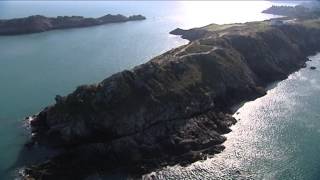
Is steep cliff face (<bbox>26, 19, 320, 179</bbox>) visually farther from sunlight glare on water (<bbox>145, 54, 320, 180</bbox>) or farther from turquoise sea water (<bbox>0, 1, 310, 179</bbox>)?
turquoise sea water (<bbox>0, 1, 310, 179</bbox>)

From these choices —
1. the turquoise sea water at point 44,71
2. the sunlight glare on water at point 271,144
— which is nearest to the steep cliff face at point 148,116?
the sunlight glare on water at point 271,144

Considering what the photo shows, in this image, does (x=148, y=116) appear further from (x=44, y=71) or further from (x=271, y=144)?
(x=44, y=71)

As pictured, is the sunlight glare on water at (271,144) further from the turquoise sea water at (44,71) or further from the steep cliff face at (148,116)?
the steep cliff face at (148,116)

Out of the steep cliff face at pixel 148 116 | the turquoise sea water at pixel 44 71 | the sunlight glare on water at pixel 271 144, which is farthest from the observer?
the turquoise sea water at pixel 44 71

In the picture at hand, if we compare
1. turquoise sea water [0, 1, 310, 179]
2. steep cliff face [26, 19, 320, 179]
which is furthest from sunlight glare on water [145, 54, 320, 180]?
steep cliff face [26, 19, 320, 179]

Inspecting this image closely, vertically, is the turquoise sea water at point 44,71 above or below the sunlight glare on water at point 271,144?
above

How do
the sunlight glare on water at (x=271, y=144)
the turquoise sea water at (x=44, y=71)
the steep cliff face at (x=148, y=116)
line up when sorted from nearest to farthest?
the sunlight glare on water at (x=271, y=144) → the steep cliff face at (x=148, y=116) → the turquoise sea water at (x=44, y=71)

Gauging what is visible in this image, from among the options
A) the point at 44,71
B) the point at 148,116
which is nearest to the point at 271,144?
the point at 148,116

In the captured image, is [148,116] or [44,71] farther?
[44,71]

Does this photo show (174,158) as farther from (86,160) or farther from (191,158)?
(86,160)
